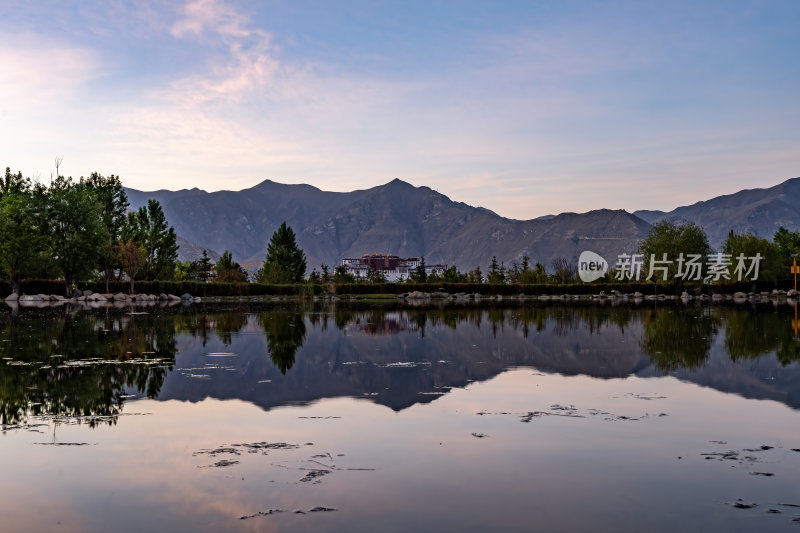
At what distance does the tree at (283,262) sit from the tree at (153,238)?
15960 mm

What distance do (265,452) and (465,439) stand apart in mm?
2418

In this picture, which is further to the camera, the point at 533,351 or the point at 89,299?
the point at 89,299

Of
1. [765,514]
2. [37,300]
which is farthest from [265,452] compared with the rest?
[37,300]

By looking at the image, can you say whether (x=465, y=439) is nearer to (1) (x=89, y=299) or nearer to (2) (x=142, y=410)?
(2) (x=142, y=410)

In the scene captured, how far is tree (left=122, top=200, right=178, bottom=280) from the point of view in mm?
80000

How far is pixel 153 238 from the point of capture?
268ft

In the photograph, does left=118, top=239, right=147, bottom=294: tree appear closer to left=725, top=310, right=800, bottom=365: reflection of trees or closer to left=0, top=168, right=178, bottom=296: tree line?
left=0, top=168, right=178, bottom=296: tree line

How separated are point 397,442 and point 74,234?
65.8 meters

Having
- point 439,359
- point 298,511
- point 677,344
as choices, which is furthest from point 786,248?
point 298,511

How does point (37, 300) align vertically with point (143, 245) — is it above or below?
Answer: below

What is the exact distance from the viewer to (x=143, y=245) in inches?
3056

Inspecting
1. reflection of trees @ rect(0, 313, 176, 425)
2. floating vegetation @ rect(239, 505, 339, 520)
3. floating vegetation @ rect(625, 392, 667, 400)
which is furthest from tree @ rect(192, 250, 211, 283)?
floating vegetation @ rect(239, 505, 339, 520)

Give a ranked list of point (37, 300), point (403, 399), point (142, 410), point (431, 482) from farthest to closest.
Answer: point (37, 300) → point (403, 399) → point (142, 410) → point (431, 482)

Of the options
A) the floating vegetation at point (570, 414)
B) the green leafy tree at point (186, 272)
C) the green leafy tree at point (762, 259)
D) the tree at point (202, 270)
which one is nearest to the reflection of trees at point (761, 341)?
the floating vegetation at point (570, 414)
